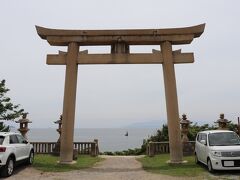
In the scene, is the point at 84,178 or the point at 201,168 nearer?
the point at 84,178

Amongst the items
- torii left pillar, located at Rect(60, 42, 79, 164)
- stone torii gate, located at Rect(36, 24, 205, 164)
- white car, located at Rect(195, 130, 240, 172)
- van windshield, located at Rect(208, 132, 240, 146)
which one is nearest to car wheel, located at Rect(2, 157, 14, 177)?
torii left pillar, located at Rect(60, 42, 79, 164)

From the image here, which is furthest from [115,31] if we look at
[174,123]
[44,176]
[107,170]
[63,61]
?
[44,176]

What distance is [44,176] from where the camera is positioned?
41.1 ft

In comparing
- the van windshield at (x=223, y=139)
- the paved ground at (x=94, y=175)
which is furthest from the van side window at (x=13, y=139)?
the van windshield at (x=223, y=139)

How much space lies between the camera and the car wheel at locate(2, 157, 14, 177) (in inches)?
472

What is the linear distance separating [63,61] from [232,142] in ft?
29.1

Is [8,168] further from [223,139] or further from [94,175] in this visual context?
[223,139]

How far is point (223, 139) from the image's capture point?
44.7 feet

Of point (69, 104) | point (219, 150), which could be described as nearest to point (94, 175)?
point (69, 104)

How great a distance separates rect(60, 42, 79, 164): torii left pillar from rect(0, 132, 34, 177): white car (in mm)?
→ 1746

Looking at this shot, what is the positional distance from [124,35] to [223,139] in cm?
699

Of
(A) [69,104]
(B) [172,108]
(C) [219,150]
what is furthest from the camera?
(A) [69,104]

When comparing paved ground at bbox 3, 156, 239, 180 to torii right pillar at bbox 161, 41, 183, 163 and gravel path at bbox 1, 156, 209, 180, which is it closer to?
gravel path at bbox 1, 156, 209, 180

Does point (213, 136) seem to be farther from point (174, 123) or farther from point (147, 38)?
point (147, 38)
